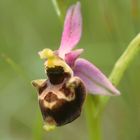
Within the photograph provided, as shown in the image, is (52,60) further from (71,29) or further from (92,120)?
(92,120)

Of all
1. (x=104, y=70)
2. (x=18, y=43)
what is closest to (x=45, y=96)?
(x=104, y=70)

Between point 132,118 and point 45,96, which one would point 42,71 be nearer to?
point 132,118

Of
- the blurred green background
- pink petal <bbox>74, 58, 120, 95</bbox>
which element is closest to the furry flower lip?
pink petal <bbox>74, 58, 120, 95</bbox>

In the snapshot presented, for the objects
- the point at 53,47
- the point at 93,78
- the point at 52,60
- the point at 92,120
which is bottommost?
the point at 53,47

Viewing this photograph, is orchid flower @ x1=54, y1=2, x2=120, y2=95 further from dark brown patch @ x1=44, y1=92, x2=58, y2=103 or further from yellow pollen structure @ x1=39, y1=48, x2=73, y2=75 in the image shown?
dark brown patch @ x1=44, y1=92, x2=58, y2=103

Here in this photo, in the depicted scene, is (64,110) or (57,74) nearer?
(64,110)

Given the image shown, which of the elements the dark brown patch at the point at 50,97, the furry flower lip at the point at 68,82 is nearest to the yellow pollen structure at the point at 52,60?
the furry flower lip at the point at 68,82

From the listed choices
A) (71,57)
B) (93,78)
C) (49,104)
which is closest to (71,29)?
(71,57)

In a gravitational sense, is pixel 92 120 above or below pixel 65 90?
below
